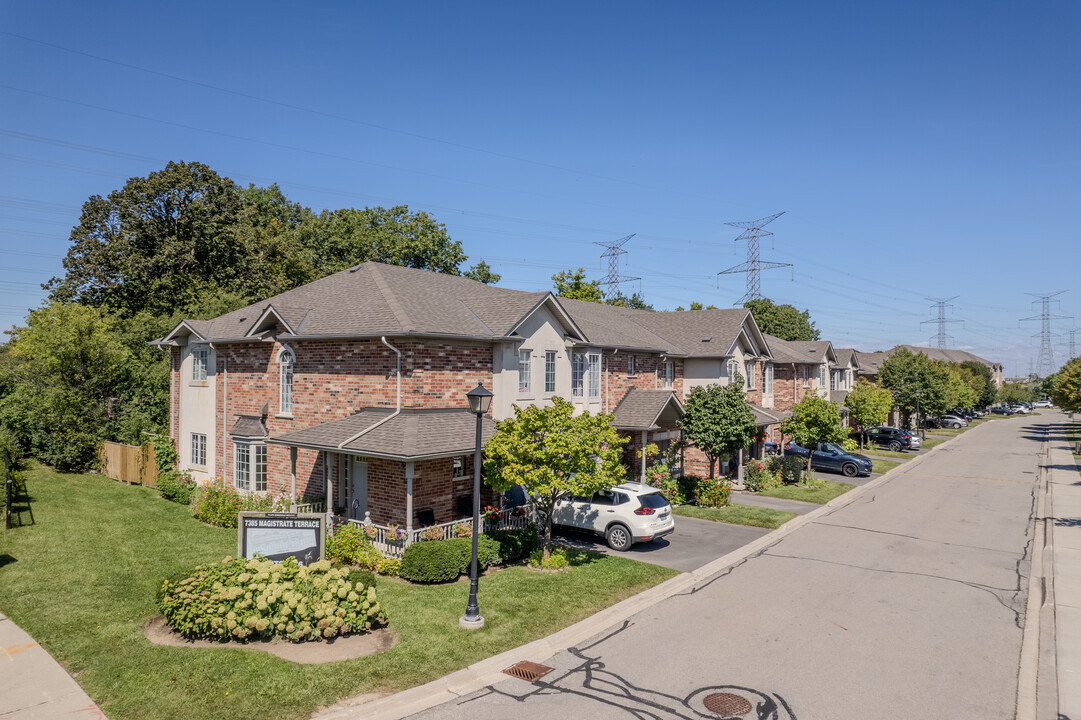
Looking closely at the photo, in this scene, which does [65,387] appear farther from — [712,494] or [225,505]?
[712,494]

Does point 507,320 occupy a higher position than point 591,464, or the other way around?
point 507,320

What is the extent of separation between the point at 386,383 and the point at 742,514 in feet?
45.9

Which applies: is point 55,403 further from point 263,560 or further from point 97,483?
point 263,560

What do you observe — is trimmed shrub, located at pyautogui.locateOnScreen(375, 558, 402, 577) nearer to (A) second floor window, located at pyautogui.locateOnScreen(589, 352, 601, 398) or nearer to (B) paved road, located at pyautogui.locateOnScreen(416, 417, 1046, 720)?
(B) paved road, located at pyautogui.locateOnScreen(416, 417, 1046, 720)

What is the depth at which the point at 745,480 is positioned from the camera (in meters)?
30.1

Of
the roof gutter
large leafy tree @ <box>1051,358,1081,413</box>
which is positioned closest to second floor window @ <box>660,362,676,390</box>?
the roof gutter

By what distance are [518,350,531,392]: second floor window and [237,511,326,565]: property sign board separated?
9337mm

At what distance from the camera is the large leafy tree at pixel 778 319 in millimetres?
75250

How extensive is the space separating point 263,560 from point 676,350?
73.9 ft

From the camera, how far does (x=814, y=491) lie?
2869 cm

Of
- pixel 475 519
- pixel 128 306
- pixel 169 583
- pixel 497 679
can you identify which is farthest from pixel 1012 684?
pixel 128 306

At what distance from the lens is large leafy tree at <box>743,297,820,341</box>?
7525 cm

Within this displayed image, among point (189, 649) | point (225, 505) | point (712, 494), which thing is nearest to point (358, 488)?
point (225, 505)

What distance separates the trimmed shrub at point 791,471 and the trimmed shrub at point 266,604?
24.5 metres
